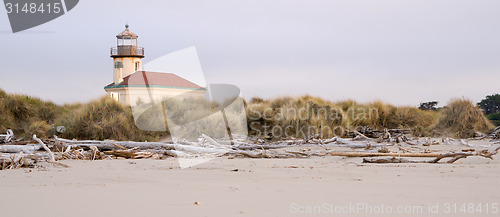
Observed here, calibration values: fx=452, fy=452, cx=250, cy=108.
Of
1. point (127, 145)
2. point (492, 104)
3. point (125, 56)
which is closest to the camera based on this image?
point (127, 145)

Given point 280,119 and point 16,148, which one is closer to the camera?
point 16,148

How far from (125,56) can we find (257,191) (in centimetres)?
3657

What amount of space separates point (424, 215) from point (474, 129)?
9.51m

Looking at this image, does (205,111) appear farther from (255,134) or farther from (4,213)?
(4,213)

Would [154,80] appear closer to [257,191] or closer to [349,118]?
[349,118]

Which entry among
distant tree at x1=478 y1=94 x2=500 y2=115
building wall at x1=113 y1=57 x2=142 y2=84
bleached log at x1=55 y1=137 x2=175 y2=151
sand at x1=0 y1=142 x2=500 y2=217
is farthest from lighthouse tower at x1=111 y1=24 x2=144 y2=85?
sand at x1=0 y1=142 x2=500 y2=217

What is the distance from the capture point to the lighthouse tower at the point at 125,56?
37875 millimetres

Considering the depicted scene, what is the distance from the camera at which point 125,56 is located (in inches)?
1495

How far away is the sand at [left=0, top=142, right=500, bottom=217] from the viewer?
265cm

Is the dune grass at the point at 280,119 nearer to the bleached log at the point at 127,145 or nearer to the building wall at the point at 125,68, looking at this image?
the bleached log at the point at 127,145

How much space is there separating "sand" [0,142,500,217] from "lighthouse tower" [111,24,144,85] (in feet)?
112

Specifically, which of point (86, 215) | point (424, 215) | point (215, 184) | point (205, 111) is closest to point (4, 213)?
point (86, 215)

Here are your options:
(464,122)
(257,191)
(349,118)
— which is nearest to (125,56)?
(349,118)

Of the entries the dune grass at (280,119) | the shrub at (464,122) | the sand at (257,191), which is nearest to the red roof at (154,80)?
the dune grass at (280,119)
